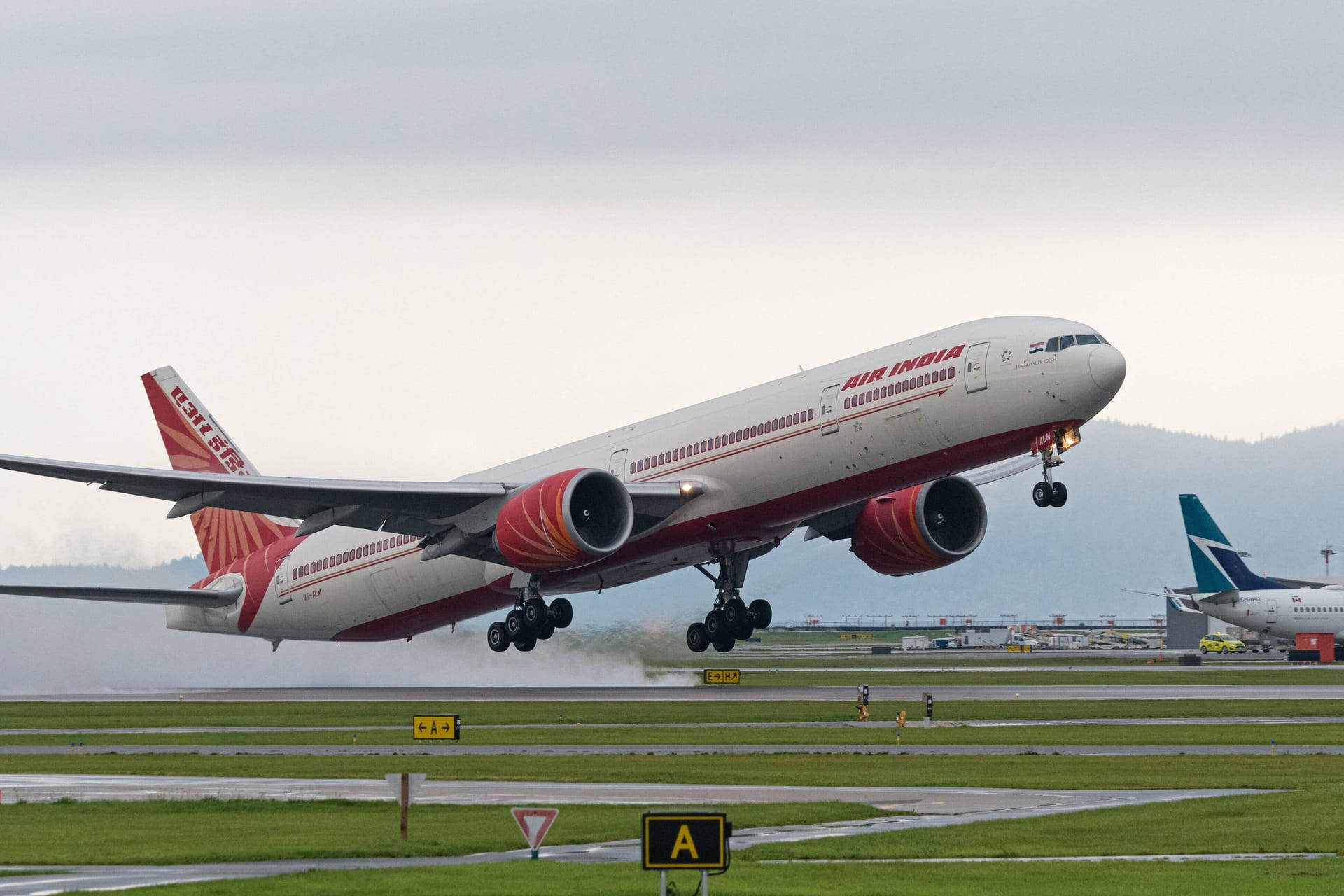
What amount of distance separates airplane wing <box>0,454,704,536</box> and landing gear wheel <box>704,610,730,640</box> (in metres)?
5.62

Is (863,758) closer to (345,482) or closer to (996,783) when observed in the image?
(996,783)

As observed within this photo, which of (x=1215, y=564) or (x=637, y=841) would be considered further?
(x=1215, y=564)

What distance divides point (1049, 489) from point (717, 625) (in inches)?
675

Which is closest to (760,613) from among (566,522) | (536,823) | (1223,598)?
(566,522)

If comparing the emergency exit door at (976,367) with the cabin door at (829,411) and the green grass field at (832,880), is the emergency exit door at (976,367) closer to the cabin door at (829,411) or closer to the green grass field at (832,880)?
the cabin door at (829,411)

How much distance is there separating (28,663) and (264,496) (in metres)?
43.1

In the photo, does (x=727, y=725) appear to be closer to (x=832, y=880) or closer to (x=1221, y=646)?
(x=832, y=880)

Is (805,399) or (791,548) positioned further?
(791,548)

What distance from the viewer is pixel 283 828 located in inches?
1156

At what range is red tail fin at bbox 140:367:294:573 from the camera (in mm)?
75938

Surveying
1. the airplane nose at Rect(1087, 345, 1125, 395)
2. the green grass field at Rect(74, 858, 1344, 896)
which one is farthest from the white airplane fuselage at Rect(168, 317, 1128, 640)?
the green grass field at Rect(74, 858, 1344, 896)

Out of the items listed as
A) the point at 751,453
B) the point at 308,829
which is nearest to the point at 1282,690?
the point at 751,453

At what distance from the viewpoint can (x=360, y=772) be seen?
1587 inches

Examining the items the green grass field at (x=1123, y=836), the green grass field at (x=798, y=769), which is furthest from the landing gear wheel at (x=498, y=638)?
the green grass field at (x=1123, y=836)
